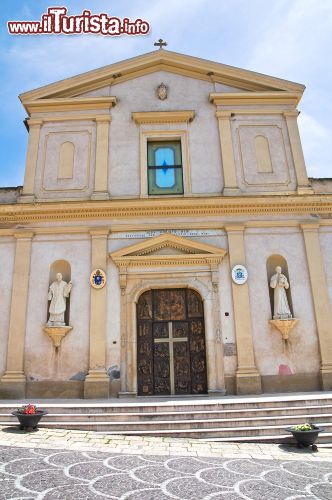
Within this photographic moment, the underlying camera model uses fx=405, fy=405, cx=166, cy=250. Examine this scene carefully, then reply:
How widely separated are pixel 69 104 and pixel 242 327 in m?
9.14

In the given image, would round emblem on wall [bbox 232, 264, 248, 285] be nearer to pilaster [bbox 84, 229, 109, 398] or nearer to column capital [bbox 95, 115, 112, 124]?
pilaster [bbox 84, 229, 109, 398]

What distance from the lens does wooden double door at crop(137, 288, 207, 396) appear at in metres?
10.9

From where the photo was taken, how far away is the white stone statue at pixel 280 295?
11078mm

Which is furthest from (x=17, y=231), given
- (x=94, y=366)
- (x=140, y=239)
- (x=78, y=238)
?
(x=94, y=366)

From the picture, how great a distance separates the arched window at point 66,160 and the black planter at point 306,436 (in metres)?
9.65

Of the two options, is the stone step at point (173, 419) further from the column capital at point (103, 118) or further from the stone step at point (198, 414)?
the column capital at point (103, 118)

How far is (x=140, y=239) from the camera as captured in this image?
1190cm

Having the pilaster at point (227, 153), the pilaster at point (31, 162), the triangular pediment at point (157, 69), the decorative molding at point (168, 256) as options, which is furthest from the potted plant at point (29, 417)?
the triangular pediment at point (157, 69)

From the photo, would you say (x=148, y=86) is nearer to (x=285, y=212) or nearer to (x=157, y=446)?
(x=285, y=212)

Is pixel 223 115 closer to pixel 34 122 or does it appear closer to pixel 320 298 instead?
pixel 34 122

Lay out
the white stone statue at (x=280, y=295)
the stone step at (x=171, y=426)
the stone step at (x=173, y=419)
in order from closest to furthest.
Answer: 1. the stone step at (x=171, y=426)
2. the stone step at (x=173, y=419)
3. the white stone statue at (x=280, y=295)

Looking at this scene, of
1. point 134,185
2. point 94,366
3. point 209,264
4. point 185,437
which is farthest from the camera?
point 134,185

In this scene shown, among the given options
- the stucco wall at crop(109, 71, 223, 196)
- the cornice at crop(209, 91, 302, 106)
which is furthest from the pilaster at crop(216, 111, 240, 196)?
the cornice at crop(209, 91, 302, 106)

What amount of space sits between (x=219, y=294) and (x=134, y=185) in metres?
4.29
